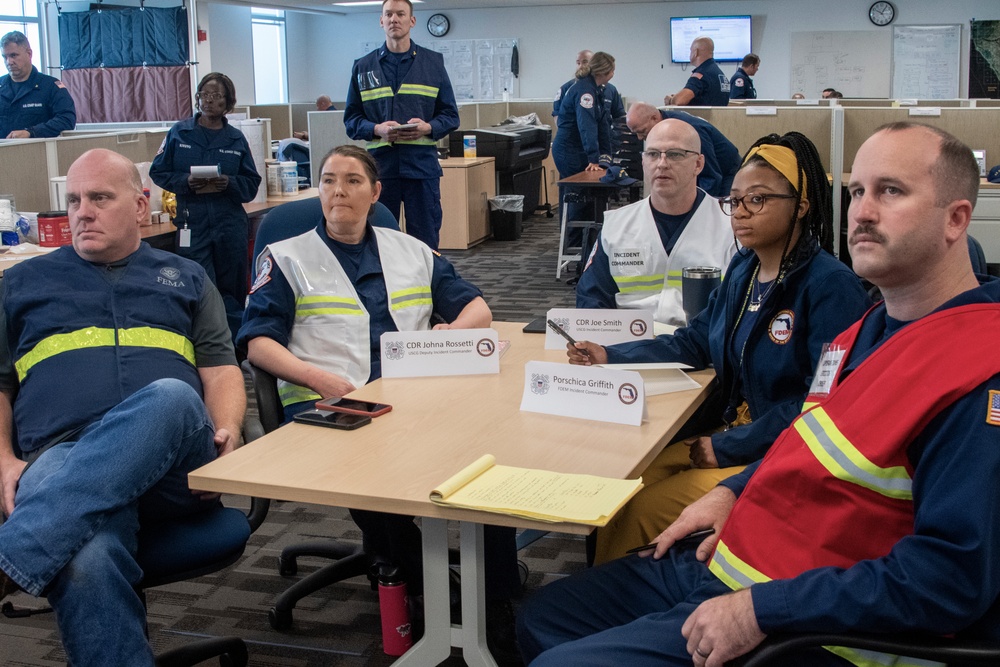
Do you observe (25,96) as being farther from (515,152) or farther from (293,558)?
(293,558)

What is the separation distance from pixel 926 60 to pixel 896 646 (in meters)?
13.6

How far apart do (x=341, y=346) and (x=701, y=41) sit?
6.06m

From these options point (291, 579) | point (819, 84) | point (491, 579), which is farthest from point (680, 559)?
point (819, 84)

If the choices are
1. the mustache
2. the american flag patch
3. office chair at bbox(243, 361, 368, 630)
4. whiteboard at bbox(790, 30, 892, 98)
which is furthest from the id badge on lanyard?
whiteboard at bbox(790, 30, 892, 98)

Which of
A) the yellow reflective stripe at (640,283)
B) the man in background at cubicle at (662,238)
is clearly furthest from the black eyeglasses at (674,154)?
the yellow reflective stripe at (640,283)

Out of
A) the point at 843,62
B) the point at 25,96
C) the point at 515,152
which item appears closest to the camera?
the point at 25,96

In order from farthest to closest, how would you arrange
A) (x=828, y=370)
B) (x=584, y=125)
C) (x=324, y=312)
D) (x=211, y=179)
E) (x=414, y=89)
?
(x=584, y=125)
(x=414, y=89)
(x=211, y=179)
(x=324, y=312)
(x=828, y=370)

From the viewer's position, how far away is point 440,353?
221 centimetres

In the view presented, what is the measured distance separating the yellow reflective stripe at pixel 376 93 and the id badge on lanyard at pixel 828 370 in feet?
13.0

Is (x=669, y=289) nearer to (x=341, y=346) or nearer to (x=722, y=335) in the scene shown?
(x=722, y=335)

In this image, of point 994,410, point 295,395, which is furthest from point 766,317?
point 295,395

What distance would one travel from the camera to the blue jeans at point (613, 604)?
144cm

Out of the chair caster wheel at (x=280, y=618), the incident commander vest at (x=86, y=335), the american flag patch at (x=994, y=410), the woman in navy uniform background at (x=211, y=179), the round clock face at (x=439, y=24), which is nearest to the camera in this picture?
the american flag patch at (x=994, y=410)

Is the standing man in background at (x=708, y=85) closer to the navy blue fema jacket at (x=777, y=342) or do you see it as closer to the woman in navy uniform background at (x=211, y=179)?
the woman in navy uniform background at (x=211, y=179)
